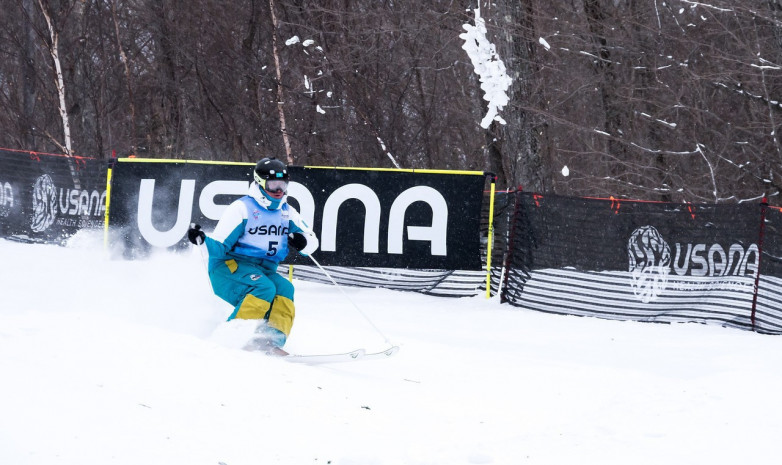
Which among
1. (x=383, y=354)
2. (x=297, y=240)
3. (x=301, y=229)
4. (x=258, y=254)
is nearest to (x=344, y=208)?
(x=301, y=229)

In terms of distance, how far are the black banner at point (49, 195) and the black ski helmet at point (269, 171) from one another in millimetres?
6973

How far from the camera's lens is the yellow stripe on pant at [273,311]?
6.94m

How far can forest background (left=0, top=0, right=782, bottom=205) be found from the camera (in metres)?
15.1

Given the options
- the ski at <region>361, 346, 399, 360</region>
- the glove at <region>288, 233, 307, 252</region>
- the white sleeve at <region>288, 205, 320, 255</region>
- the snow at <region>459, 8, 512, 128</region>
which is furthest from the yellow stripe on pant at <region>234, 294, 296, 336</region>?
the snow at <region>459, 8, 512, 128</region>

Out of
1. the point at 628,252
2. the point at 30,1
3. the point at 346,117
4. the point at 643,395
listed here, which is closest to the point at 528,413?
the point at 643,395

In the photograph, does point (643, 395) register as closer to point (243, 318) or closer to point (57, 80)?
point (243, 318)

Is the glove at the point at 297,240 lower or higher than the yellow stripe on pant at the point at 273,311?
higher

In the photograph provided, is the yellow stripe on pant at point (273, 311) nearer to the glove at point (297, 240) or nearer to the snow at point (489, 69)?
the glove at point (297, 240)

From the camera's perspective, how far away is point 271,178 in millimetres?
7164

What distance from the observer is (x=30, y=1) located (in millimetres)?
24359

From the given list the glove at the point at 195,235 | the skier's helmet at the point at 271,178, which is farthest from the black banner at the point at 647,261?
the glove at the point at 195,235

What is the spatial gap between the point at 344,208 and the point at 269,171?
4.14 metres

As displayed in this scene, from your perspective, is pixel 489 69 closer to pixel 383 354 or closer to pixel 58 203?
pixel 58 203

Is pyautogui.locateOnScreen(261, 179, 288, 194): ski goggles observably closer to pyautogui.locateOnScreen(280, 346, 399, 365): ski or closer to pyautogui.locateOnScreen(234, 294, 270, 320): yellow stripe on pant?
pyautogui.locateOnScreen(234, 294, 270, 320): yellow stripe on pant
